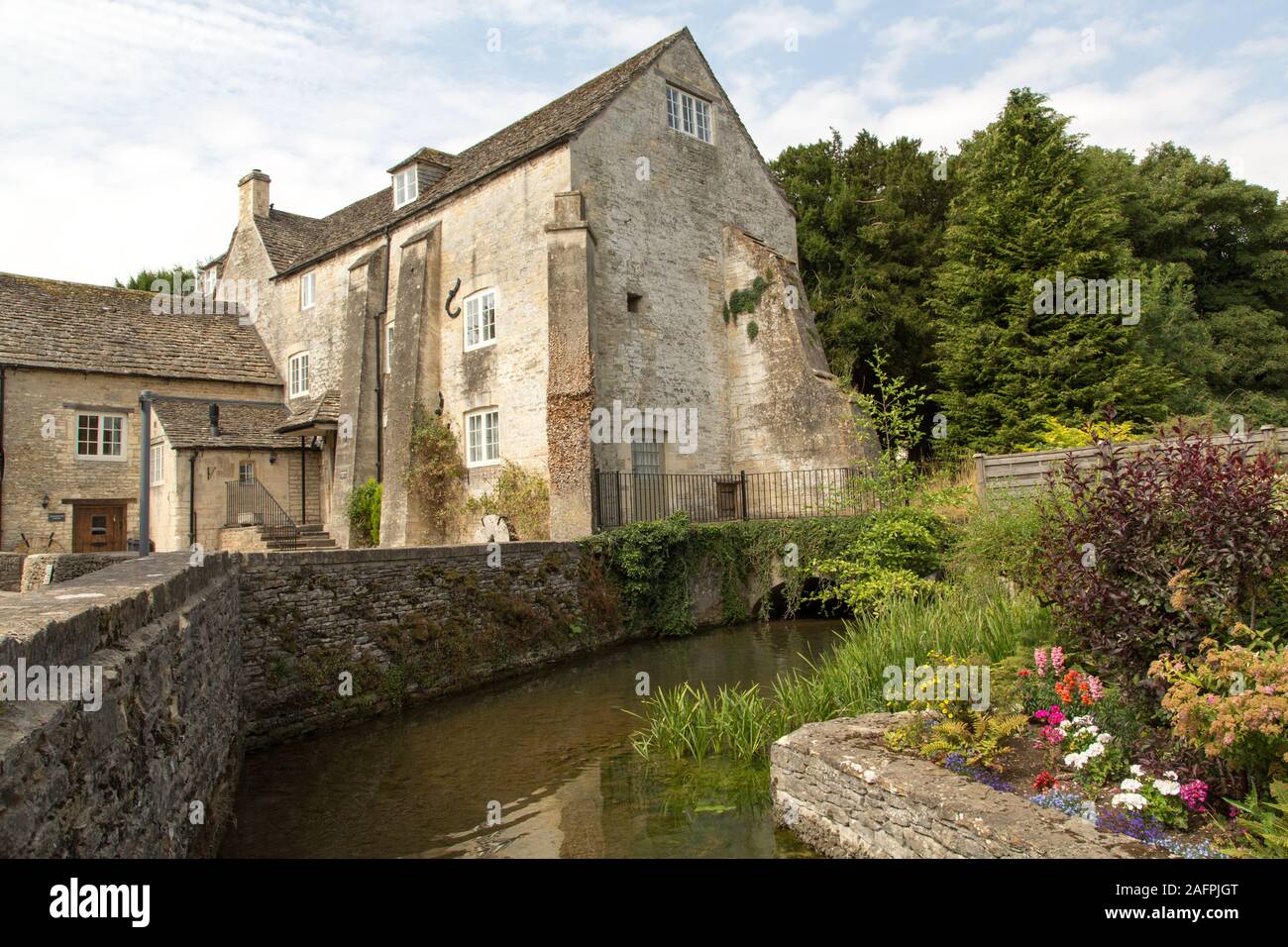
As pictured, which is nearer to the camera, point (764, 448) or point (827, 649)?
point (827, 649)

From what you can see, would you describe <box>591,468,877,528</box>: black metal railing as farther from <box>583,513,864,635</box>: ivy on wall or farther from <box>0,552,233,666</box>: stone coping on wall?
<box>0,552,233,666</box>: stone coping on wall

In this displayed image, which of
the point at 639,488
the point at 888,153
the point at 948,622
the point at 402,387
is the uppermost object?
the point at 888,153

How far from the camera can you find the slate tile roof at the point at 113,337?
74.4ft

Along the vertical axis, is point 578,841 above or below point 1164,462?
below

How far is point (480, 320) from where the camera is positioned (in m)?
19.6

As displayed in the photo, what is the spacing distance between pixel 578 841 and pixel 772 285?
646 inches

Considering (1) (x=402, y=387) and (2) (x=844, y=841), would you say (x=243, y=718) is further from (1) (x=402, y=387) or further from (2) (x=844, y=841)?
(1) (x=402, y=387)

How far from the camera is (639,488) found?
17922 mm

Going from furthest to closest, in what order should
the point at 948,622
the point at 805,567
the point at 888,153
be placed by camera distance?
the point at 888,153, the point at 805,567, the point at 948,622

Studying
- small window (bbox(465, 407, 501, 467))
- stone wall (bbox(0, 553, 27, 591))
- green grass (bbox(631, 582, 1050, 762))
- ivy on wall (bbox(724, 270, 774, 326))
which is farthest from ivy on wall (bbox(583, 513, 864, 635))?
stone wall (bbox(0, 553, 27, 591))

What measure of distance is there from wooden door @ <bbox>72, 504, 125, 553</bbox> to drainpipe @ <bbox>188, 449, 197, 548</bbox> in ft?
10.6

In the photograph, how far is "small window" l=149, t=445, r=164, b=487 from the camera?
76.2ft
